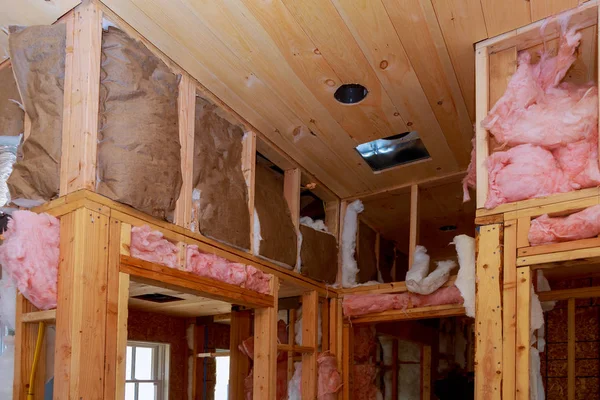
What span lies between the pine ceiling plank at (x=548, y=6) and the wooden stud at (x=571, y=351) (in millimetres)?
3257

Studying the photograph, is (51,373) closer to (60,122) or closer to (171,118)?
(60,122)

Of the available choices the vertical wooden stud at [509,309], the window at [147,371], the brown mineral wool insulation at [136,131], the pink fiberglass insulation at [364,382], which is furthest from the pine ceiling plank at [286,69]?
the window at [147,371]

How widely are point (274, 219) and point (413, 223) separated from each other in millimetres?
1296

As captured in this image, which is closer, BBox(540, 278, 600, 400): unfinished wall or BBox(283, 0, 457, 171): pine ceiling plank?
BBox(283, 0, 457, 171): pine ceiling plank

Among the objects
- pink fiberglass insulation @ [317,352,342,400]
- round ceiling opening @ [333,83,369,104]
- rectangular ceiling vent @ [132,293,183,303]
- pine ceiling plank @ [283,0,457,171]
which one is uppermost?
pine ceiling plank @ [283,0,457,171]

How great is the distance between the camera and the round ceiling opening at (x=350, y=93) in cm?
312

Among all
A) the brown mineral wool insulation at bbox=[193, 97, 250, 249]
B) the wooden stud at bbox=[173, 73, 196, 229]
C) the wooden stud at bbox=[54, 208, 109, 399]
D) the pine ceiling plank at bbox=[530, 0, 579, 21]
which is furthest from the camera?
the brown mineral wool insulation at bbox=[193, 97, 250, 249]

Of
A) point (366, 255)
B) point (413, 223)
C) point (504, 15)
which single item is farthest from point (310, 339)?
point (504, 15)

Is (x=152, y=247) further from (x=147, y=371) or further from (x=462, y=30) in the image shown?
(x=147, y=371)

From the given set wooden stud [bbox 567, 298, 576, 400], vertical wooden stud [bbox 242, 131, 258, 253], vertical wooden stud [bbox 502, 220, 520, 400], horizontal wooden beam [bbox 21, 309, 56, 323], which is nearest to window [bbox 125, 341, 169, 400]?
vertical wooden stud [bbox 242, 131, 258, 253]

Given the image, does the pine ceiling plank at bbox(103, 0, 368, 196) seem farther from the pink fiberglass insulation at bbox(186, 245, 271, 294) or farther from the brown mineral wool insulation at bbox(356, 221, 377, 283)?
the brown mineral wool insulation at bbox(356, 221, 377, 283)

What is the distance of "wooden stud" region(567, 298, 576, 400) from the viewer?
16.2 feet

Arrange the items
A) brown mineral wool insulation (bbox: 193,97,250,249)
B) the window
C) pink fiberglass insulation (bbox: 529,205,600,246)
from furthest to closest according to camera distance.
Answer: the window < brown mineral wool insulation (bbox: 193,97,250,249) < pink fiberglass insulation (bbox: 529,205,600,246)

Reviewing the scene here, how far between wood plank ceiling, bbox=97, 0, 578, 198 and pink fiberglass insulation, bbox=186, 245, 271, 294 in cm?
90
